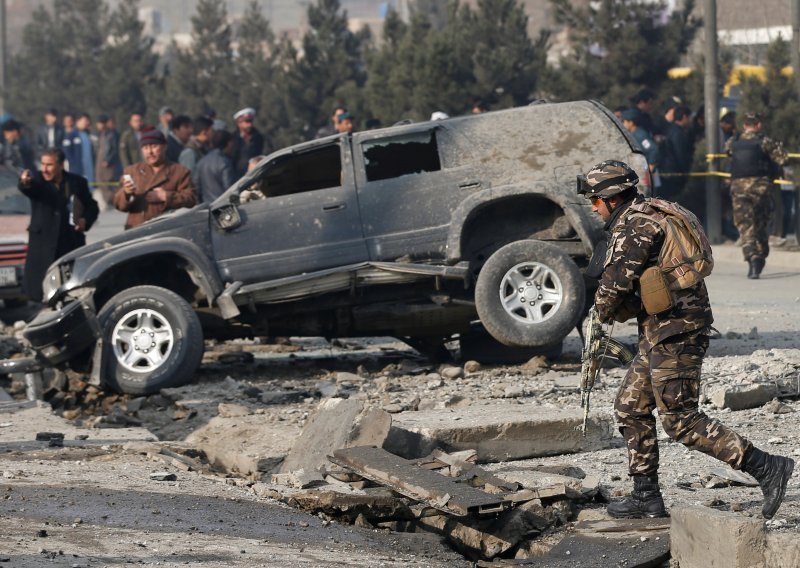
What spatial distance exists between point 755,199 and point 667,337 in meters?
10.7

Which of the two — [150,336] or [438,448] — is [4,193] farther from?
[438,448]

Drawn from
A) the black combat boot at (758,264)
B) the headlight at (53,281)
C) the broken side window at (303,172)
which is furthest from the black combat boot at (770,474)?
the black combat boot at (758,264)

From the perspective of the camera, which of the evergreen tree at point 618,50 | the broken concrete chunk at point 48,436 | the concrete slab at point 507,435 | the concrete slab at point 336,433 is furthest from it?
the evergreen tree at point 618,50

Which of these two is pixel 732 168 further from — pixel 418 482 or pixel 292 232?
pixel 418 482

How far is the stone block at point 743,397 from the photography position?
31.3 feet

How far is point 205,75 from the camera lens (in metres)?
40.0

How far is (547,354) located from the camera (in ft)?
40.3

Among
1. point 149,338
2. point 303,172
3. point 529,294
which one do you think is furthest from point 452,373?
point 149,338

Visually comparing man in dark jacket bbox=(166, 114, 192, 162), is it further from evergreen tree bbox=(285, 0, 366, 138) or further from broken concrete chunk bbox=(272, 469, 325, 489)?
evergreen tree bbox=(285, 0, 366, 138)

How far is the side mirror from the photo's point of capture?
38.9ft

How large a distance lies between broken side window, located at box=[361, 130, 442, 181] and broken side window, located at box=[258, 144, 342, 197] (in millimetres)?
260

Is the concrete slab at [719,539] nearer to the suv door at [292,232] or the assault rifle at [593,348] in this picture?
the assault rifle at [593,348]

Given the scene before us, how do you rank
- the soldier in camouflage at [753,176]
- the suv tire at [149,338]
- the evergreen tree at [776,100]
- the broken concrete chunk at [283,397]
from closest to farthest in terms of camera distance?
the broken concrete chunk at [283,397] < the suv tire at [149,338] < the soldier in camouflage at [753,176] < the evergreen tree at [776,100]

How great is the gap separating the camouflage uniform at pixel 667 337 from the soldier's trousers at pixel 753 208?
1050cm
